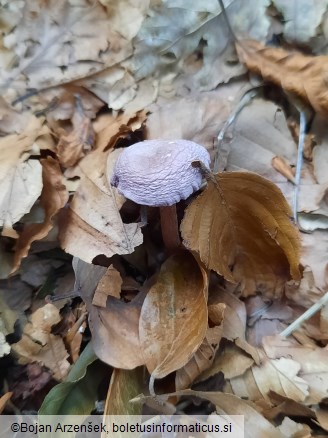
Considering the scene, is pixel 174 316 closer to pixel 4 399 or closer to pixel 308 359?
pixel 308 359

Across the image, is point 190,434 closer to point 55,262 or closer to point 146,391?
point 146,391

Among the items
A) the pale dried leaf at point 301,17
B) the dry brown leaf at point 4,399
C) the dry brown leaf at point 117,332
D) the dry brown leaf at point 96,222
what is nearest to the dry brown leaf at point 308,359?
the dry brown leaf at point 117,332

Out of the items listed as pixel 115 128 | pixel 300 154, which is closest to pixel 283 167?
pixel 300 154

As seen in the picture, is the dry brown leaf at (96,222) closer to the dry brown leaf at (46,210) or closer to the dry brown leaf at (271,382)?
the dry brown leaf at (46,210)

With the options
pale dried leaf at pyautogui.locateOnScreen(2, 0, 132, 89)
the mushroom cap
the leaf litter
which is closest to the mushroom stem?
the leaf litter

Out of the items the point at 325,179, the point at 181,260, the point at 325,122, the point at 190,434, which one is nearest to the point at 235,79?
the point at 325,122

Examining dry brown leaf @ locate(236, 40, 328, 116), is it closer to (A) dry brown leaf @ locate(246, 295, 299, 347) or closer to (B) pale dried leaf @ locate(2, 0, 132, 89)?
(B) pale dried leaf @ locate(2, 0, 132, 89)

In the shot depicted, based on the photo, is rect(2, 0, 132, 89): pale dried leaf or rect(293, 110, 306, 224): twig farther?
rect(2, 0, 132, 89): pale dried leaf
